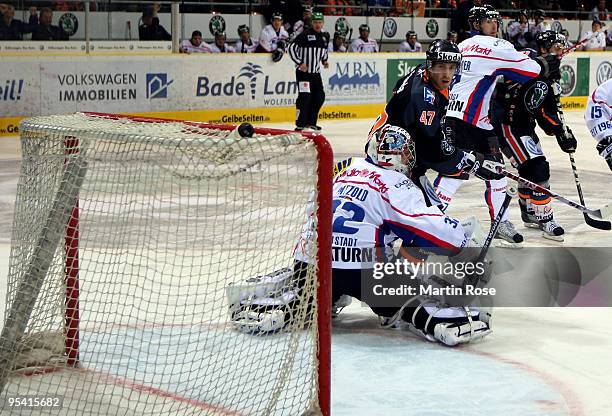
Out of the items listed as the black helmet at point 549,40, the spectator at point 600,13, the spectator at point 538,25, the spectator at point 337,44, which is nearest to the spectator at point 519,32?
the spectator at point 538,25

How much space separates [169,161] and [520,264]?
2824 mm

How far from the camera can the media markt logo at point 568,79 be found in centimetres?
1631

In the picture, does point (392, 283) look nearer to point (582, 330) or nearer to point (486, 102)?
point (582, 330)

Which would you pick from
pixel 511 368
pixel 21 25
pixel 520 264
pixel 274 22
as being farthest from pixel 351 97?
pixel 511 368

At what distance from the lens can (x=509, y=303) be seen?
521 centimetres

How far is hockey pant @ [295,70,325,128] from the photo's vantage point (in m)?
12.1

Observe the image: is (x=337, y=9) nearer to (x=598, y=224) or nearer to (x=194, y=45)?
(x=194, y=45)

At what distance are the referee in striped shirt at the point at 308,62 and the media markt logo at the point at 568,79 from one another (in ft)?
18.0

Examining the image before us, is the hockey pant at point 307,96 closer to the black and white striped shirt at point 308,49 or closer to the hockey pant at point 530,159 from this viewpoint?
the black and white striped shirt at point 308,49

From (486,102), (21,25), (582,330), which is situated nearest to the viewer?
(582,330)

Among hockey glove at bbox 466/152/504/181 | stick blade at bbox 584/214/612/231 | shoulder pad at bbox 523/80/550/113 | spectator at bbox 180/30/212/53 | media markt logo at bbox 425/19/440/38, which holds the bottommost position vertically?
stick blade at bbox 584/214/612/231

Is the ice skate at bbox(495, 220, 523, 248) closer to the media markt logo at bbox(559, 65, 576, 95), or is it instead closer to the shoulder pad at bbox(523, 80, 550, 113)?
Result: the shoulder pad at bbox(523, 80, 550, 113)

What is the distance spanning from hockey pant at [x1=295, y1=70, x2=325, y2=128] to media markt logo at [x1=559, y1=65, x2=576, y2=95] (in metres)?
5.52

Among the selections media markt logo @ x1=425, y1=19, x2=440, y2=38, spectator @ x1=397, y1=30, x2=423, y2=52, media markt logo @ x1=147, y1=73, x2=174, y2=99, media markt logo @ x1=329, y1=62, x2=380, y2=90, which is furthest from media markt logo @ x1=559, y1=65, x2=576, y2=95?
media markt logo @ x1=147, y1=73, x2=174, y2=99
